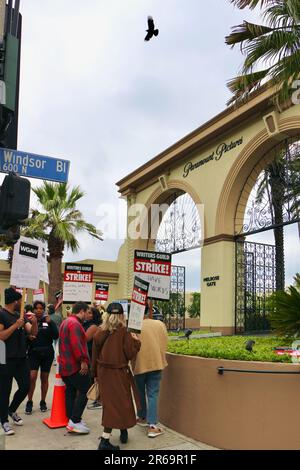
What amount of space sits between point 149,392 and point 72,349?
1236 millimetres

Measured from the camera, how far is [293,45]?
979 cm

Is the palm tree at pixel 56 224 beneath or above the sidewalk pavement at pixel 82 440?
above

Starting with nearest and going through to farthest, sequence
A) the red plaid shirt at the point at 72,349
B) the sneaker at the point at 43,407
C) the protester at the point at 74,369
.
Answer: the protester at the point at 74,369 → the red plaid shirt at the point at 72,349 → the sneaker at the point at 43,407

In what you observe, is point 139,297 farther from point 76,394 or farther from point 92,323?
point 92,323

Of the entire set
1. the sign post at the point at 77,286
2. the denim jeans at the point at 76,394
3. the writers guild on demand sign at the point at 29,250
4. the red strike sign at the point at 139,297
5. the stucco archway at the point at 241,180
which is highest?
the stucco archway at the point at 241,180

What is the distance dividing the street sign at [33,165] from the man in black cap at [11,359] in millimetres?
1718

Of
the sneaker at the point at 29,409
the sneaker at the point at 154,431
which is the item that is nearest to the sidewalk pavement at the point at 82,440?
the sneaker at the point at 154,431

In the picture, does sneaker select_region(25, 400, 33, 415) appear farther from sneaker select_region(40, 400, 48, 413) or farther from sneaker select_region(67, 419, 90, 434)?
sneaker select_region(67, 419, 90, 434)

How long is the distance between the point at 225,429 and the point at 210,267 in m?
11.7

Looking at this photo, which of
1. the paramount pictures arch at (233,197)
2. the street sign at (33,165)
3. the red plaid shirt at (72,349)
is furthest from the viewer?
the paramount pictures arch at (233,197)

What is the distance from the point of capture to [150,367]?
6852 millimetres

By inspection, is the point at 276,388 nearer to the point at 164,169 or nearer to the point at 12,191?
the point at 12,191

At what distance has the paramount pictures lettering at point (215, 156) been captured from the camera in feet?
56.1

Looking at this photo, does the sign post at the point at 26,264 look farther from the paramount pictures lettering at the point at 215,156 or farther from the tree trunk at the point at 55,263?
the tree trunk at the point at 55,263
